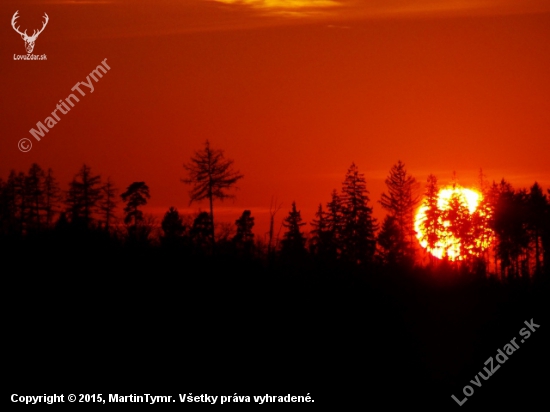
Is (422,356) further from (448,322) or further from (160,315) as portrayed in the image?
(160,315)

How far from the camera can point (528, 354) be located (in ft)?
72.0

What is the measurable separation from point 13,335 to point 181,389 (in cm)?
326

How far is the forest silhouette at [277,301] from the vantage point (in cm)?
1563

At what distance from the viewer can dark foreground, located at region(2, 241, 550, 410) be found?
14.9 meters

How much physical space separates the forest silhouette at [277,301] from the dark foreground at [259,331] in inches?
1.2

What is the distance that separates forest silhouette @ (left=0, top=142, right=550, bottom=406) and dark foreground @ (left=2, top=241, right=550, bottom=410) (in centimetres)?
3

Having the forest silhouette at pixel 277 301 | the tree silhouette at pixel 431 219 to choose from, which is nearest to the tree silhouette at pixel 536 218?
the tree silhouette at pixel 431 219

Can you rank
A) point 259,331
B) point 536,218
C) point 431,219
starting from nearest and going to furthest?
point 259,331
point 536,218
point 431,219

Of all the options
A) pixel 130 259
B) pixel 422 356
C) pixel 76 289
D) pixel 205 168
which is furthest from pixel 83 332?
pixel 205 168

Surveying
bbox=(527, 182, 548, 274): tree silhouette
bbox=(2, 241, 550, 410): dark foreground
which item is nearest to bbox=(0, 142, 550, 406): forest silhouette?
bbox=(2, 241, 550, 410): dark foreground

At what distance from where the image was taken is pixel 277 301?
18750mm

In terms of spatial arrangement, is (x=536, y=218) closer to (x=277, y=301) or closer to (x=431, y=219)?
(x=431, y=219)

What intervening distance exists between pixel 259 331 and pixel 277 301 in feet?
3.83

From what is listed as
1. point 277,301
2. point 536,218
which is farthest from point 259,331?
point 536,218
